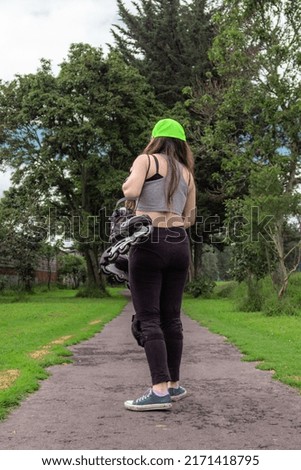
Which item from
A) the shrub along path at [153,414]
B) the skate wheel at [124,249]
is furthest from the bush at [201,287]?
the skate wheel at [124,249]

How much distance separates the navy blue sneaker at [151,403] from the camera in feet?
15.1

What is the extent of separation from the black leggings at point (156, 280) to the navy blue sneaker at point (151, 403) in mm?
139

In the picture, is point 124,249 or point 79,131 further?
point 79,131

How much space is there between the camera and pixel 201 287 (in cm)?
3694

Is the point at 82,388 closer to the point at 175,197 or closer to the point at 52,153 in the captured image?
the point at 175,197

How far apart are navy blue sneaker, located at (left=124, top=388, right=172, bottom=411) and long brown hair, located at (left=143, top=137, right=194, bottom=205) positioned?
1.60m

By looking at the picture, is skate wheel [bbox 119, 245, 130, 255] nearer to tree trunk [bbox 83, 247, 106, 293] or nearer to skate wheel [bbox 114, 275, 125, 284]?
skate wheel [bbox 114, 275, 125, 284]

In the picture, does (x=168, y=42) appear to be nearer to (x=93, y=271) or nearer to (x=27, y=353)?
(x=93, y=271)

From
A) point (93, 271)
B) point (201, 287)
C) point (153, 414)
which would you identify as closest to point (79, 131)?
point (93, 271)

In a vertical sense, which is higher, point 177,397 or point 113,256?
point 113,256

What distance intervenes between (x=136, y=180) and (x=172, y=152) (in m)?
0.50

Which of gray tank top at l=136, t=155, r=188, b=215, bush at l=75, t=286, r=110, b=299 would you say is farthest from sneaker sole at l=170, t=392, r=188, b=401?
bush at l=75, t=286, r=110, b=299

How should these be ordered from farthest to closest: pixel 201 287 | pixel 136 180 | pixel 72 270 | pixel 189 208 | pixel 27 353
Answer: pixel 72 270 < pixel 201 287 < pixel 27 353 < pixel 189 208 < pixel 136 180

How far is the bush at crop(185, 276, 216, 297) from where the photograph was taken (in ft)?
121
